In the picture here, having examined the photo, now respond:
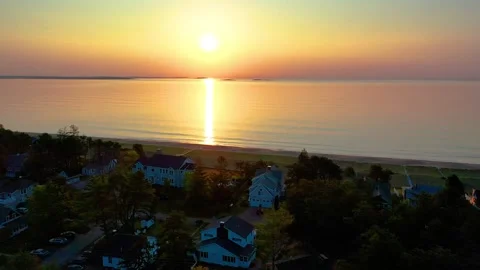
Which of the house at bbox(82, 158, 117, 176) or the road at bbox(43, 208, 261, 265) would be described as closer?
the road at bbox(43, 208, 261, 265)

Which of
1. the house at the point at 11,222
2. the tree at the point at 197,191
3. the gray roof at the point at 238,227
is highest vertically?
the tree at the point at 197,191

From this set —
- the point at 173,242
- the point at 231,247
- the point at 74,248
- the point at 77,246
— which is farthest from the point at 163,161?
the point at 173,242

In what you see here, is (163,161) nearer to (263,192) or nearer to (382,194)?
(263,192)

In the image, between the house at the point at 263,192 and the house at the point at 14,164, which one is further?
the house at the point at 14,164

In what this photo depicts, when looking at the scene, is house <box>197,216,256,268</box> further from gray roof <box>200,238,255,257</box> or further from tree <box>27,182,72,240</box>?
tree <box>27,182,72,240</box>

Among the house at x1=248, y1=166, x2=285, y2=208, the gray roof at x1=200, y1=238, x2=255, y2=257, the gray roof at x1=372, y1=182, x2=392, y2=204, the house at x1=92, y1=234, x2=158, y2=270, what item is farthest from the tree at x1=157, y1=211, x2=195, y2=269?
the gray roof at x1=372, y1=182, x2=392, y2=204

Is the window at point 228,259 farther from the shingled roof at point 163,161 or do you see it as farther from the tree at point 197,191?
the shingled roof at point 163,161

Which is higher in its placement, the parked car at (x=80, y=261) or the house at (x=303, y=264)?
the house at (x=303, y=264)

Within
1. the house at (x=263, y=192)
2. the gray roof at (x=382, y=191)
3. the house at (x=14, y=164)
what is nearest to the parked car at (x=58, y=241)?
the house at (x=263, y=192)
